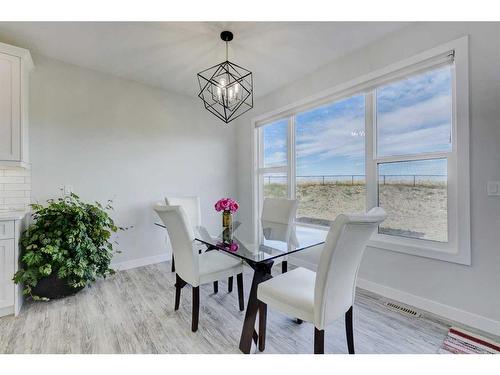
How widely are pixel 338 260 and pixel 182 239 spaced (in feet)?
3.50

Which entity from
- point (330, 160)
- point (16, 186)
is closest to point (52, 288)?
point (16, 186)

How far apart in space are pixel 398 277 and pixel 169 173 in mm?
3031

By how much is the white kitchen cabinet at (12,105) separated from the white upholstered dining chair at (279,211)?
2.44m

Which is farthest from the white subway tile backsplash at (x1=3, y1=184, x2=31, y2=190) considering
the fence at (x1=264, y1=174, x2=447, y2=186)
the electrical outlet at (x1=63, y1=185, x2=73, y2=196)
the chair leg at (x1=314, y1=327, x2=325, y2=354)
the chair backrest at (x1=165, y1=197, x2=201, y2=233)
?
the chair leg at (x1=314, y1=327, x2=325, y2=354)

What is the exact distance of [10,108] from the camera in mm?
2148

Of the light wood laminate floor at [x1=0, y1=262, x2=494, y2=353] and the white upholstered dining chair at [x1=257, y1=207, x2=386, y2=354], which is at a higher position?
the white upholstered dining chair at [x1=257, y1=207, x2=386, y2=354]

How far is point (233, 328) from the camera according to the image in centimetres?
183

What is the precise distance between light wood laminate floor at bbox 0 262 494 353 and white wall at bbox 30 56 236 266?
3.32ft

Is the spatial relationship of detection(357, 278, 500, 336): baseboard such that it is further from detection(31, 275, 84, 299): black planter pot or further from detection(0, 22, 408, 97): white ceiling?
detection(31, 275, 84, 299): black planter pot

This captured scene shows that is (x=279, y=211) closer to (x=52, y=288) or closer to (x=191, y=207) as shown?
(x=191, y=207)

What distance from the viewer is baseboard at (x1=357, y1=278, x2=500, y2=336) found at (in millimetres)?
1722

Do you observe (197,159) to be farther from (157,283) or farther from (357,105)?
(357,105)

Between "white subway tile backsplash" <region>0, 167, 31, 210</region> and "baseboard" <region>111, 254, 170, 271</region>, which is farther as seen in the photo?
"baseboard" <region>111, 254, 170, 271</region>

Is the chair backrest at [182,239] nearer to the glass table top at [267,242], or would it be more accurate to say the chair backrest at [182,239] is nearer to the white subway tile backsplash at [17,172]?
the glass table top at [267,242]
